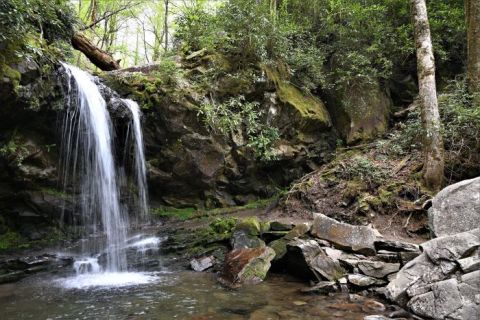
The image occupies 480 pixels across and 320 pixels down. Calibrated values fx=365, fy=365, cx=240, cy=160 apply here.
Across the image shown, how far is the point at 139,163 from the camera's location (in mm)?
10031

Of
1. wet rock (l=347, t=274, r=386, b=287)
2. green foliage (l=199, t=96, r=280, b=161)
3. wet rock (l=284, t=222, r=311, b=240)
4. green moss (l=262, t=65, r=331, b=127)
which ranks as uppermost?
green moss (l=262, t=65, r=331, b=127)

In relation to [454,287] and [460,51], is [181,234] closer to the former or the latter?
[454,287]

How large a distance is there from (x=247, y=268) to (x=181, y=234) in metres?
2.84

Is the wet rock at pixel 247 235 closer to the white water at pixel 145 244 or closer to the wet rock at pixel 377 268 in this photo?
the white water at pixel 145 244

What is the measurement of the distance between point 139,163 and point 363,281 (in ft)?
21.8

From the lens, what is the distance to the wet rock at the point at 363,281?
5.66 metres

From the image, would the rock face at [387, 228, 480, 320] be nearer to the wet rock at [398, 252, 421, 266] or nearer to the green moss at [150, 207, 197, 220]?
the wet rock at [398, 252, 421, 266]

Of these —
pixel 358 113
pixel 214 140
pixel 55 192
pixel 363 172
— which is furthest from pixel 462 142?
pixel 55 192

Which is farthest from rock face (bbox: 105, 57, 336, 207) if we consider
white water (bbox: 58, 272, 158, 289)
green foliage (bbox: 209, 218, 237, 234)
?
white water (bbox: 58, 272, 158, 289)

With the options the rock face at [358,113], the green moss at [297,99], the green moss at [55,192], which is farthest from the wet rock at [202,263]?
the rock face at [358,113]

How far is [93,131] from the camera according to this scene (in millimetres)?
8992

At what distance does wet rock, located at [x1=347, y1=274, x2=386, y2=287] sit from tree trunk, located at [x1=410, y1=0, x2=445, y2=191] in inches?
142

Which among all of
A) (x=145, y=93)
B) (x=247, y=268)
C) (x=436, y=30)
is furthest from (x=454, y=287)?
(x=436, y=30)

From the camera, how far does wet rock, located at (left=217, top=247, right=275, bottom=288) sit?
6.31 metres
